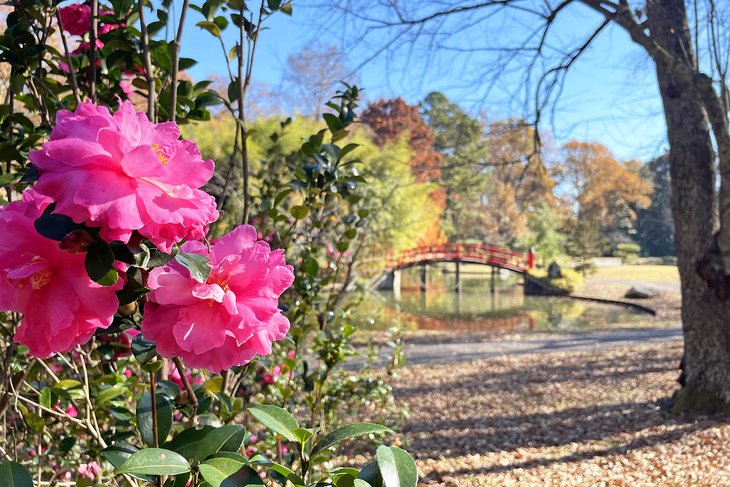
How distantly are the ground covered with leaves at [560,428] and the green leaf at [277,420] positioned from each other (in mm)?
2141

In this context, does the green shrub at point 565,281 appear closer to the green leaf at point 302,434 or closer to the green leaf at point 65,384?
the green leaf at point 65,384

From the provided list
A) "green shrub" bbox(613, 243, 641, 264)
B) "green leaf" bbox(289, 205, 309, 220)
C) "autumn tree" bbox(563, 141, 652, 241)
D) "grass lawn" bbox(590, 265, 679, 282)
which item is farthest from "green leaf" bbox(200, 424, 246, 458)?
"green shrub" bbox(613, 243, 641, 264)

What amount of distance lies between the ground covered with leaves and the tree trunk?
28 centimetres

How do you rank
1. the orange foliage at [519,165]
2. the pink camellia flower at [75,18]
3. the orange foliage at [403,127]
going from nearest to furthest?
1. the pink camellia flower at [75,18]
2. the orange foliage at [519,165]
3. the orange foliage at [403,127]

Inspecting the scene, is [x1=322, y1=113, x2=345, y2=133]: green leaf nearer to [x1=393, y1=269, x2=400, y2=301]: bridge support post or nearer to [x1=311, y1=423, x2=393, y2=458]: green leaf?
[x1=311, y1=423, x2=393, y2=458]: green leaf

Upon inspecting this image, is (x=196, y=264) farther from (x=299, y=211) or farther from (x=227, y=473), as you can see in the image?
(x=299, y=211)

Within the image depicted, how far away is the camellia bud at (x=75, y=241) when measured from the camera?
0.43m

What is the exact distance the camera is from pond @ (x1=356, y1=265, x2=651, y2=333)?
11000 mm

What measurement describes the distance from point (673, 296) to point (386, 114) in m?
12.7

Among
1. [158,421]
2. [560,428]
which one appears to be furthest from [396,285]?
[158,421]

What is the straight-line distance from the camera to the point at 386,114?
22141 millimetres

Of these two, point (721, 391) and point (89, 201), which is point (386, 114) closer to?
point (721, 391)

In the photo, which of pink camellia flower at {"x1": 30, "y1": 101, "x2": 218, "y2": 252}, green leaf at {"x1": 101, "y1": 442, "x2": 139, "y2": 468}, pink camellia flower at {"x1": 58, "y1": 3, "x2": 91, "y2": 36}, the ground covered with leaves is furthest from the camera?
the ground covered with leaves

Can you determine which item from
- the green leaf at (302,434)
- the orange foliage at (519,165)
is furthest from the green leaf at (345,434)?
the orange foliage at (519,165)
